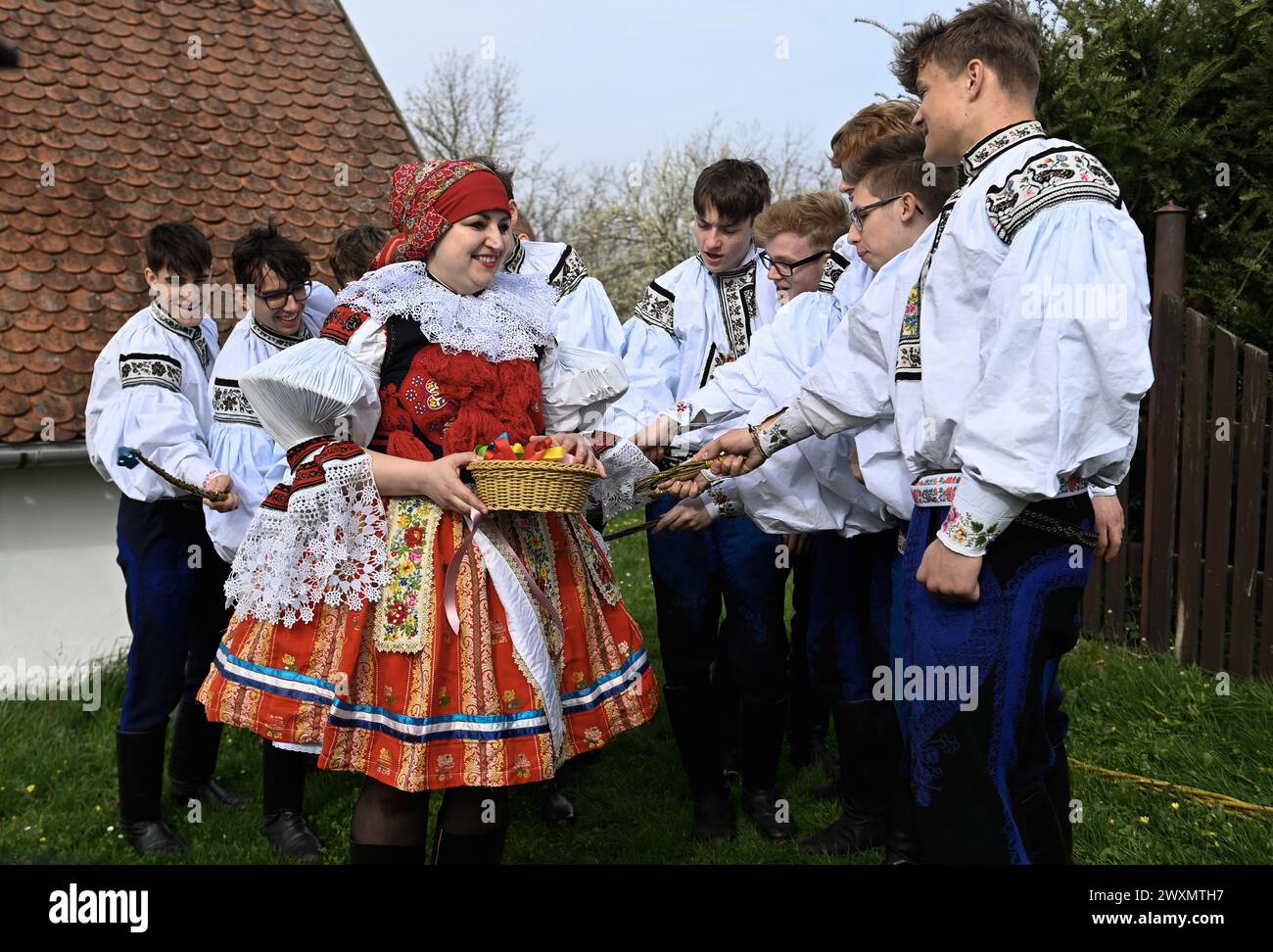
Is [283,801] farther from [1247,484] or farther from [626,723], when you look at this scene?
[1247,484]

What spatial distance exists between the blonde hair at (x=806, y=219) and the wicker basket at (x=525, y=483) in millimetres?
1756

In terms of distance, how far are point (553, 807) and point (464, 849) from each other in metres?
1.86

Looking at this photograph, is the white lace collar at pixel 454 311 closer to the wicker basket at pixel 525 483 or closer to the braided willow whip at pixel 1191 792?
the wicker basket at pixel 525 483

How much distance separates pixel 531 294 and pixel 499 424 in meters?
0.46

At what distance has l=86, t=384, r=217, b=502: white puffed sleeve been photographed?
416 centimetres

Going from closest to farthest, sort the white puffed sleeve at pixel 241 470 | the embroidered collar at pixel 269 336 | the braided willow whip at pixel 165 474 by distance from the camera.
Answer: the braided willow whip at pixel 165 474, the white puffed sleeve at pixel 241 470, the embroidered collar at pixel 269 336

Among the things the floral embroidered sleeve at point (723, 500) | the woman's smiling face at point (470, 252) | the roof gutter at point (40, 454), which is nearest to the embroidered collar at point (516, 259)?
the floral embroidered sleeve at point (723, 500)

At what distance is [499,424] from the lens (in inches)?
116

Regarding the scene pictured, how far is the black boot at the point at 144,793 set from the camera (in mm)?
4285

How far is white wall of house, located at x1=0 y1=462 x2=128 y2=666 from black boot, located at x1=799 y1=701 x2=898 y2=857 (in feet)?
15.6

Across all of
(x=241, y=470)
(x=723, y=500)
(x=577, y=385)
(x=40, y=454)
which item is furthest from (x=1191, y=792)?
(x=40, y=454)

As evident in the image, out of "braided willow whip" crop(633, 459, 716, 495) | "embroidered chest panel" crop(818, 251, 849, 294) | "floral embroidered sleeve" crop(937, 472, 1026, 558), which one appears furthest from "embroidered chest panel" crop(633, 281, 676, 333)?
"floral embroidered sleeve" crop(937, 472, 1026, 558)
